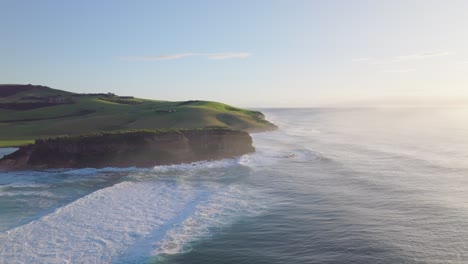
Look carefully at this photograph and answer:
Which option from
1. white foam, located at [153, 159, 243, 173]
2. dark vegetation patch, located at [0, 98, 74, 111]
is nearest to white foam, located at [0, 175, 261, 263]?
white foam, located at [153, 159, 243, 173]

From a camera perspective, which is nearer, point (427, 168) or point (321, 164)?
point (427, 168)

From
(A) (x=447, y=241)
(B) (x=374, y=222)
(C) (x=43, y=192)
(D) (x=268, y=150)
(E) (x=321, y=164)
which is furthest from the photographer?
(D) (x=268, y=150)

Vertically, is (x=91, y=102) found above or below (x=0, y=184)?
above

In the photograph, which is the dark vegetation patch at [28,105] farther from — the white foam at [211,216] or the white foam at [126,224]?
the white foam at [211,216]

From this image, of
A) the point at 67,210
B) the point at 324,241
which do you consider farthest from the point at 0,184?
the point at 324,241

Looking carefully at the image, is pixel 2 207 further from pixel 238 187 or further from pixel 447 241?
pixel 447 241

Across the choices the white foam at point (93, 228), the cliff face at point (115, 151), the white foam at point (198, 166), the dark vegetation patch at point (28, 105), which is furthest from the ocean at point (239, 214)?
the dark vegetation patch at point (28, 105)

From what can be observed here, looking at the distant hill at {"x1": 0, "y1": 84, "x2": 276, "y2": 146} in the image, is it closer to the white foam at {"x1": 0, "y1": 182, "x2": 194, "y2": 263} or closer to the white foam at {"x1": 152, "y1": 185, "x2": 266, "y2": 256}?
the white foam at {"x1": 0, "y1": 182, "x2": 194, "y2": 263}

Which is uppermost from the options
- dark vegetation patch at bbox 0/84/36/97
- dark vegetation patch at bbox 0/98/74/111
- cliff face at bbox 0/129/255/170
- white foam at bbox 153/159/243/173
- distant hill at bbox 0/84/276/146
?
dark vegetation patch at bbox 0/84/36/97
